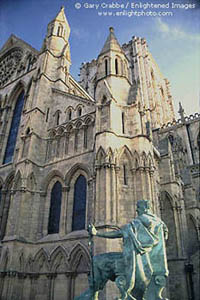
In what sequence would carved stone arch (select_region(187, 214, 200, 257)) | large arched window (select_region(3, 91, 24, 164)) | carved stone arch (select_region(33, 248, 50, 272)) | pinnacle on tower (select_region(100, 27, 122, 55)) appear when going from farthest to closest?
large arched window (select_region(3, 91, 24, 164)), carved stone arch (select_region(187, 214, 200, 257)), pinnacle on tower (select_region(100, 27, 122, 55)), carved stone arch (select_region(33, 248, 50, 272))

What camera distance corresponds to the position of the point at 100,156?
36.4ft

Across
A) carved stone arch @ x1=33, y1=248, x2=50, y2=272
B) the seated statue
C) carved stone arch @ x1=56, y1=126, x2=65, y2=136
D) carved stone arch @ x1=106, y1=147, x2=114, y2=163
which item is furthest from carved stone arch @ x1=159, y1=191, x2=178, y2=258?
the seated statue

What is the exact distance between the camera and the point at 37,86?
58.9ft

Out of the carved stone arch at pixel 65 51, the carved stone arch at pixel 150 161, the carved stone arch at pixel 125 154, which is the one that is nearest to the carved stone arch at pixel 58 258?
the carved stone arch at pixel 125 154

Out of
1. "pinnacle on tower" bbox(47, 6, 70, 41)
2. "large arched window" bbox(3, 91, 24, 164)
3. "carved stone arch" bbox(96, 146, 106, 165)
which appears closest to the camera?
"carved stone arch" bbox(96, 146, 106, 165)

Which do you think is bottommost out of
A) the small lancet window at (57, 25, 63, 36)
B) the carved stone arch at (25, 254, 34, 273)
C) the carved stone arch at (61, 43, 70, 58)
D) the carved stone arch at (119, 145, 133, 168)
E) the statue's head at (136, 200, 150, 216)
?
the carved stone arch at (25, 254, 34, 273)

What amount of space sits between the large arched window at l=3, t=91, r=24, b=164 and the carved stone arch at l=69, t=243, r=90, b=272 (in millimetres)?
9366

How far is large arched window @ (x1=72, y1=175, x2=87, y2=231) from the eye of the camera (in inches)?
484

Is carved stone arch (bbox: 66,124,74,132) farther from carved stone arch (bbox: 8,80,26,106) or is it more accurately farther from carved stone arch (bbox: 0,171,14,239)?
carved stone arch (bbox: 8,80,26,106)

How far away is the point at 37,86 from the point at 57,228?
10.3 m

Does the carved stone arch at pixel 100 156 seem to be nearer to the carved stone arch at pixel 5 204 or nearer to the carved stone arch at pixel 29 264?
the carved stone arch at pixel 29 264

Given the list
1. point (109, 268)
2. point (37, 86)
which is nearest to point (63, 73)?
point (37, 86)

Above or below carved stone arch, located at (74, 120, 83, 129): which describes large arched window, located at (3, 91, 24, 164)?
above

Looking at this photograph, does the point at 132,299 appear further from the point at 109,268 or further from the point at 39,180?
the point at 39,180
